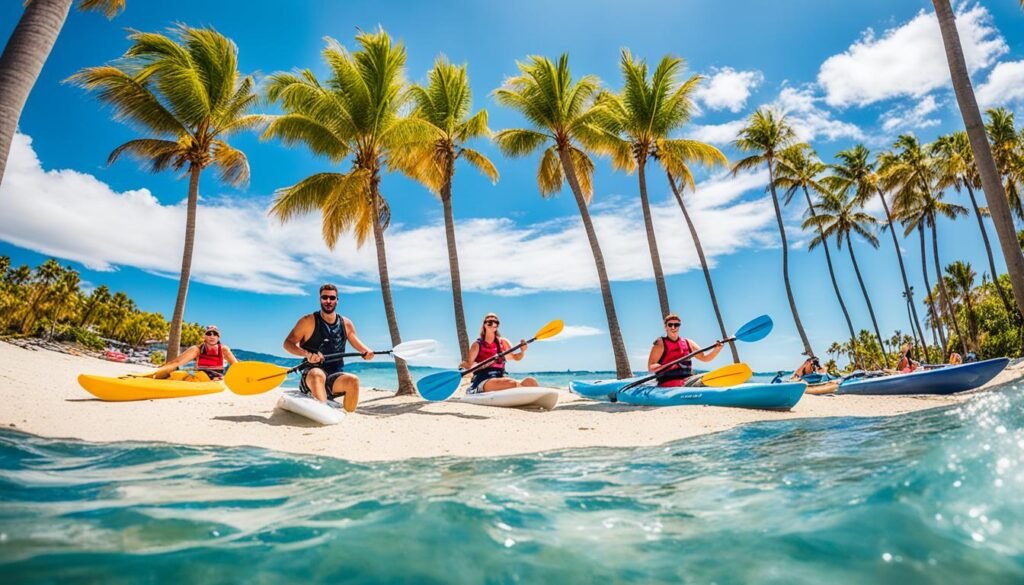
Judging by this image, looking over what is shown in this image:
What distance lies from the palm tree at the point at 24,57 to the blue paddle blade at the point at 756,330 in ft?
31.1

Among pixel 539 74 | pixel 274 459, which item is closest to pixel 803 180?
pixel 539 74

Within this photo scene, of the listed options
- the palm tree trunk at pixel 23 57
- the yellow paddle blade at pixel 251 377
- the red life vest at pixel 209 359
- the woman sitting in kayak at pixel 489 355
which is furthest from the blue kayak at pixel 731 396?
the palm tree trunk at pixel 23 57

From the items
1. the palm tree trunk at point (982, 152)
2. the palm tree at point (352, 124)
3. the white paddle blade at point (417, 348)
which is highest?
the palm tree at point (352, 124)

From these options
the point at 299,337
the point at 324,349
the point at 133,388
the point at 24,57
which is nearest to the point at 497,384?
the point at 324,349

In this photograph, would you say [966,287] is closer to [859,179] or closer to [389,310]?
[859,179]

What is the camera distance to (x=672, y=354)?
841 cm

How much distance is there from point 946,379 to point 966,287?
111 ft

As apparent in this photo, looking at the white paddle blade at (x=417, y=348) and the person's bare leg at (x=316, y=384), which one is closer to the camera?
the person's bare leg at (x=316, y=384)

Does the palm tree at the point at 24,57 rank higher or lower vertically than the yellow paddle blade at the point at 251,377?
higher

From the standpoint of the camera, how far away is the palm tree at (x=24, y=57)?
14.4 feet

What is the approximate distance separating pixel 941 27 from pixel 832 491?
32.6ft

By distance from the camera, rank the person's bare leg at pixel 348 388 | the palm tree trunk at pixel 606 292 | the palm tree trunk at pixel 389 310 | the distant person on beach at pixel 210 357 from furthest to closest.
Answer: the palm tree trunk at pixel 606 292 → the palm tree trunk at pixel 389 310 → the distant person on beach at pixel 210 357 → the person's bare leg at pixel 348 388

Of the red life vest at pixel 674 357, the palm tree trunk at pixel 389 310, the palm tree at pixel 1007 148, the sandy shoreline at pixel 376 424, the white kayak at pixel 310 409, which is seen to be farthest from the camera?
the palm tree at pixel 1007 148

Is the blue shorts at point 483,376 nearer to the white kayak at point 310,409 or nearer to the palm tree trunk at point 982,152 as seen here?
the white kayak at point 310,409
